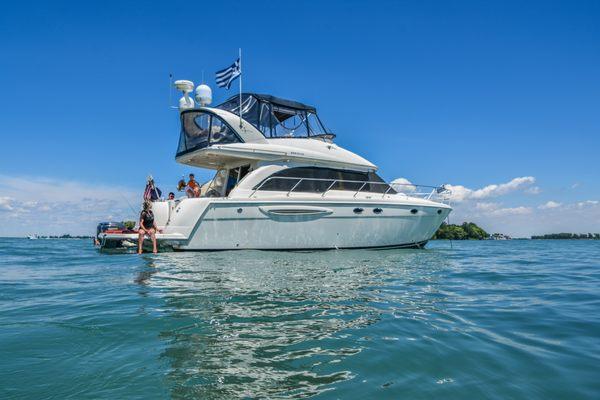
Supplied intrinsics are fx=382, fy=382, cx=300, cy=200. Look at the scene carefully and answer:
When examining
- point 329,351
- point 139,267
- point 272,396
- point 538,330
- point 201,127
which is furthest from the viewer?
point 201,127

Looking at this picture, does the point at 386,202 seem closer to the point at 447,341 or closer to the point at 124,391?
the point at 447,341

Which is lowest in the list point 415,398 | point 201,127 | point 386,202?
point 415,398

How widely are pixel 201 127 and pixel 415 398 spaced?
37.6ft

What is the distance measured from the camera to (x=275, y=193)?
11734mm

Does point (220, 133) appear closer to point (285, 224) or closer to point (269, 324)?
point (285, 224)

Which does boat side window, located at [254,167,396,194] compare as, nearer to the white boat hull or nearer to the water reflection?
the white boat hull

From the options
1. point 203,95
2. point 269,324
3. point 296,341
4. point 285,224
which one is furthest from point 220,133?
point 296,341

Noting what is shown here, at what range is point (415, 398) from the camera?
6.50 ft

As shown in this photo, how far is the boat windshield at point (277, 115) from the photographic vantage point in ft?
41.8

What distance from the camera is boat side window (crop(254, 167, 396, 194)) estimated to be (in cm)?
1188

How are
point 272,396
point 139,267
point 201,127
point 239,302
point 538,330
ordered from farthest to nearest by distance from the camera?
point 201,127 → point 139,267 → point 239,302 → point 538,330 → point 272,396

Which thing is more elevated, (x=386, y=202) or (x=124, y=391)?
(x=386, y=202)

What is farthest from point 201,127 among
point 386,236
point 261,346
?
point 261,346

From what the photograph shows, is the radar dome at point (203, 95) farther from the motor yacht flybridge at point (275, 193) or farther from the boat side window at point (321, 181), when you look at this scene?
the boat side window at point (321, 181)
